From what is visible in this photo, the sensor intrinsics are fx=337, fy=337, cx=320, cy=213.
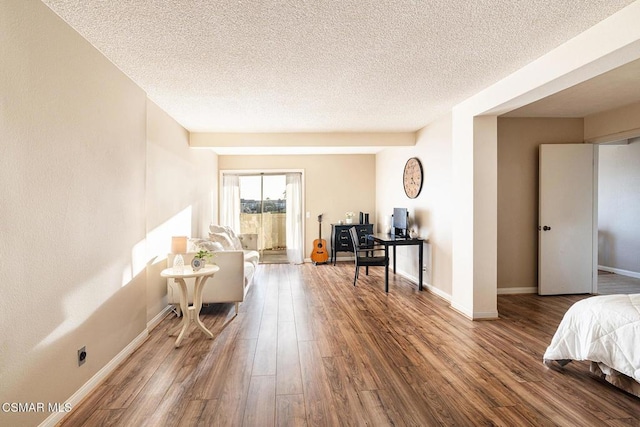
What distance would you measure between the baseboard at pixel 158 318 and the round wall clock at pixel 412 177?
399 centimetres

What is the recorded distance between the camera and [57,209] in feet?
6.86

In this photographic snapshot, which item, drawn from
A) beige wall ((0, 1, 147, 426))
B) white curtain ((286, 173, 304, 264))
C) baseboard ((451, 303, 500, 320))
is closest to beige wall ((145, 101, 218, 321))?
beige wall ((0, 1, 147, 426))

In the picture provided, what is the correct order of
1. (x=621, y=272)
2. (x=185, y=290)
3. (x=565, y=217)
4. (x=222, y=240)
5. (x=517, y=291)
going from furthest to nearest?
(x=621, y=272) → (x=222, y=240) → (x=517, y=291) → (x=565, y=217) → (x=185, y=290)

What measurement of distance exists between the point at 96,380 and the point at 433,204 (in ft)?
14.3

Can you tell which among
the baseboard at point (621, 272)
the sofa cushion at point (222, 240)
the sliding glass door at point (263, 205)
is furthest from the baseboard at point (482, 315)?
the sliding glass door at point (263, 205)

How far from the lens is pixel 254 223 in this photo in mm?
7840

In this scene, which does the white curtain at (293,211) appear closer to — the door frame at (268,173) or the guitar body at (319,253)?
the door frame at (268,173)

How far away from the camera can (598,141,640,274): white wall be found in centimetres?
610

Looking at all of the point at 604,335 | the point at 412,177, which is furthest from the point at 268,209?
the point at 604,335

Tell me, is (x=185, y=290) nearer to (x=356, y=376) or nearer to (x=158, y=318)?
(x=158, y=318)

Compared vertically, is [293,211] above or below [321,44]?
below

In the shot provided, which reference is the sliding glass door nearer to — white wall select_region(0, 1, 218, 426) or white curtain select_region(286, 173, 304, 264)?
white curtain select_region(286, 173, 304, 264)

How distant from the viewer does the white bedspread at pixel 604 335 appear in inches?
86.6

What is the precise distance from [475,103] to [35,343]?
4.27 metres
